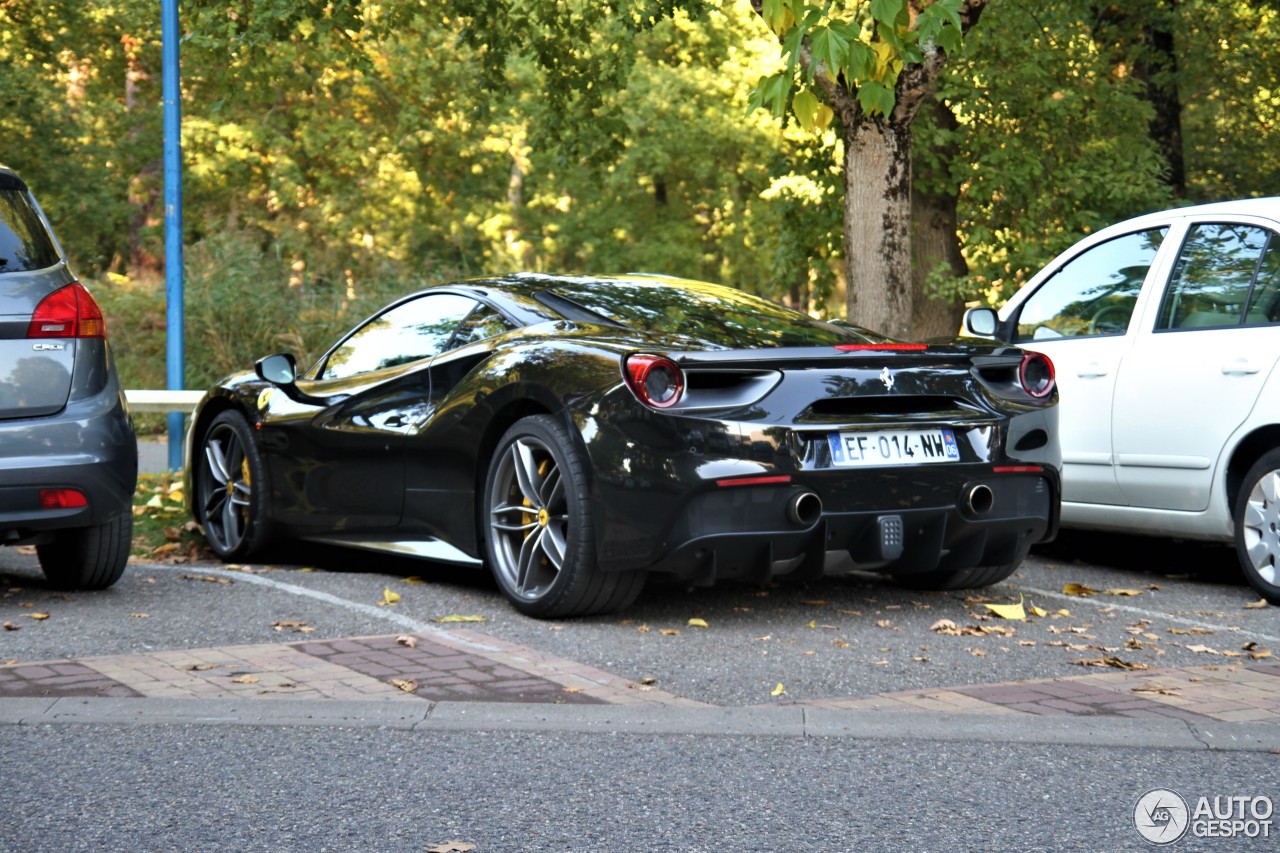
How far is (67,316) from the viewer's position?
653cm

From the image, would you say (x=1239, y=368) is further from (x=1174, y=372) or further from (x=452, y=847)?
(x=452, y=847)

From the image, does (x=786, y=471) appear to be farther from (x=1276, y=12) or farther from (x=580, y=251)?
(x=580, y=251)

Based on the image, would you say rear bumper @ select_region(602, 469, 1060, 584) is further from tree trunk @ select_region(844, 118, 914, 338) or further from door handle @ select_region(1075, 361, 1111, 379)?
tree trunk @ select_region(844, 118, 914, 338)

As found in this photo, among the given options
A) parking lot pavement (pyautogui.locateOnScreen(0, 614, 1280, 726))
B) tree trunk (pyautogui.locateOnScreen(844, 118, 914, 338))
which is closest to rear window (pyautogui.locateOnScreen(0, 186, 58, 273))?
parking lot pavement (pyautogui.locateOnScreen(0, 614, 1280, 726))

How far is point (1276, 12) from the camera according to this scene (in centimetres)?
1944

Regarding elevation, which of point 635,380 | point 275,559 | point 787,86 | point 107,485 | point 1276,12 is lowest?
point 275,559

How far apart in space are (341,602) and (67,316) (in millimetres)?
1545

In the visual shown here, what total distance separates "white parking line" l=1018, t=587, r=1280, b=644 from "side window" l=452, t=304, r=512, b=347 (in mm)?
2547

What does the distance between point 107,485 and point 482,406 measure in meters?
1.48

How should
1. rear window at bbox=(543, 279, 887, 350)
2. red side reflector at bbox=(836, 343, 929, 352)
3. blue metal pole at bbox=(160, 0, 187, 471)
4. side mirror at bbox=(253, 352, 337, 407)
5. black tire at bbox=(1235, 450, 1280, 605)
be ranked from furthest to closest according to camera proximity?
blue metal pole at bbox=(160, 0, 187, 471) < side mirror at bbox=(253, 352, 337, 407) < black tire at bbox=(1235, 450, 1280, 605) < rear window at bbox=(543, 279, 887, 350) < red side reflector at bbox=(836, 343, 929, 352)

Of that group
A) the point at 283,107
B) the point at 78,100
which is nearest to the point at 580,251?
the point at 283,107

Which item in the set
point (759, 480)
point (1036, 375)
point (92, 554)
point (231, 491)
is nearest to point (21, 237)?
point (92, 554)

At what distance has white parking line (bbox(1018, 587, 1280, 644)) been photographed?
6.32 m

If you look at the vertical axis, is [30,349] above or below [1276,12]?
below
